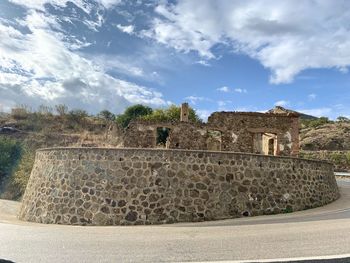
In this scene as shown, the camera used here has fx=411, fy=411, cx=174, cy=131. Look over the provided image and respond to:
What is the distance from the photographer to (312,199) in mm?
16156

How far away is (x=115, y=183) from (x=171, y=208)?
85.2 inches

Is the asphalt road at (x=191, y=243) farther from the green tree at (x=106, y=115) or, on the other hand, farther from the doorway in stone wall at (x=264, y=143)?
the green tree at (x=106, y=115)

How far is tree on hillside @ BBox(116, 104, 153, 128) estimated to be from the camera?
51.8m

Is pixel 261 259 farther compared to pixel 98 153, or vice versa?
pixel 98 153

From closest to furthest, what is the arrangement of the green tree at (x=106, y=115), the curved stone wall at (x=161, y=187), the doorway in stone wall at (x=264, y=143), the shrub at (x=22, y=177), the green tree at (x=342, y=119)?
the curved stone wall at (x=161, y=187) < the doorway in stone wall at (x=264, y=143) < the shrub at (x=22, y=177) < the green tree at (x=342, y=119) < the green tree at (x=106, y=115)

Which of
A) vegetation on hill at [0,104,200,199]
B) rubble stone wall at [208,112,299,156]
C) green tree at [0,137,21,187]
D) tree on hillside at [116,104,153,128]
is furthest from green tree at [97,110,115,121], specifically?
rubble stone wall at [208,112,299,156]

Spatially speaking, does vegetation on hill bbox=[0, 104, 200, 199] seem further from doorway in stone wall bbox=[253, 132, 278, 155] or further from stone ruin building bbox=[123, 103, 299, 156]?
doorway in stone wall bbox=[253, 132, 278, 155]

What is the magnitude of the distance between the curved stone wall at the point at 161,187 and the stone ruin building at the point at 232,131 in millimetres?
11595

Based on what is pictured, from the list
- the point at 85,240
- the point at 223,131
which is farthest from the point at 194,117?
the point at 85,240

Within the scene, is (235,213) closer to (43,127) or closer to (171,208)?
(171,208)

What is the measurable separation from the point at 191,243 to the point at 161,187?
543 centimetres

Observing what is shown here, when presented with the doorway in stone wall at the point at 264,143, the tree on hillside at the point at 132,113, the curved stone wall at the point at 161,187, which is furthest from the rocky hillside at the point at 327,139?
the curved stone wall at the point at 161,187

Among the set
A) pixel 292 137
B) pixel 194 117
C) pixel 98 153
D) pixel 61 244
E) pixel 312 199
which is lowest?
pixel 61 244

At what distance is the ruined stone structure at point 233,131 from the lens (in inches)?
1072
